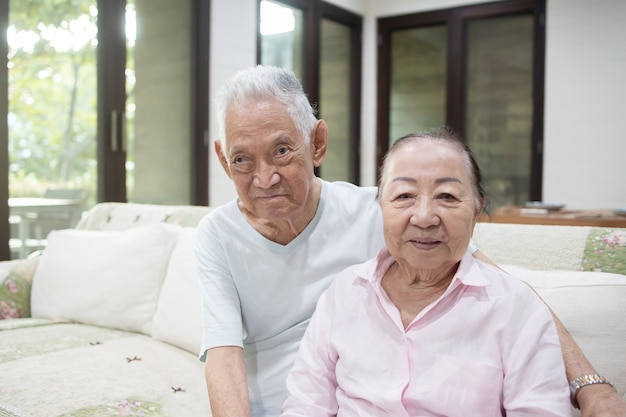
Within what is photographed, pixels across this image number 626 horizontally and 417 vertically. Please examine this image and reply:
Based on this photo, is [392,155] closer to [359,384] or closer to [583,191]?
[359,384]

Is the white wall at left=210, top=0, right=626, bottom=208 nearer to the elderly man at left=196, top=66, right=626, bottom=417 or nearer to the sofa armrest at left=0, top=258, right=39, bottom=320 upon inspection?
the sofa armrest at left=0, top=258, right=39, bottom=320

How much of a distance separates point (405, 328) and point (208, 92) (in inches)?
132

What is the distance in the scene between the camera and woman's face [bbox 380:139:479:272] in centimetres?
103

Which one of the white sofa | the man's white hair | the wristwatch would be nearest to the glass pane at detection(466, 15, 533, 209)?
the white sofa

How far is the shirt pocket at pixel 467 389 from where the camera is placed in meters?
0.97

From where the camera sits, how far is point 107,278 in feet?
7.09

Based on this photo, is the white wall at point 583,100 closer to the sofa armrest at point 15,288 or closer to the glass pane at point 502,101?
the glass pane at point 502,101

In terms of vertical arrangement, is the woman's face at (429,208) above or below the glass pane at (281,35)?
below

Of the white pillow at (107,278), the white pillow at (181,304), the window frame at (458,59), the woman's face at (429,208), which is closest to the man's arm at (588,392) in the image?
the woman's face at (429,208)

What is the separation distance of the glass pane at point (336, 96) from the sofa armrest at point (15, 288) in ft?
10.8

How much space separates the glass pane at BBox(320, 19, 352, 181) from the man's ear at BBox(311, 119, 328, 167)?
4002 mm

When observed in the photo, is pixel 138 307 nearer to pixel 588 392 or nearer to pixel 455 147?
pixel 455 147

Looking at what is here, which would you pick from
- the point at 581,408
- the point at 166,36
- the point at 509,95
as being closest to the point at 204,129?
the point at 166,36

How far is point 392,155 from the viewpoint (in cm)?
112
